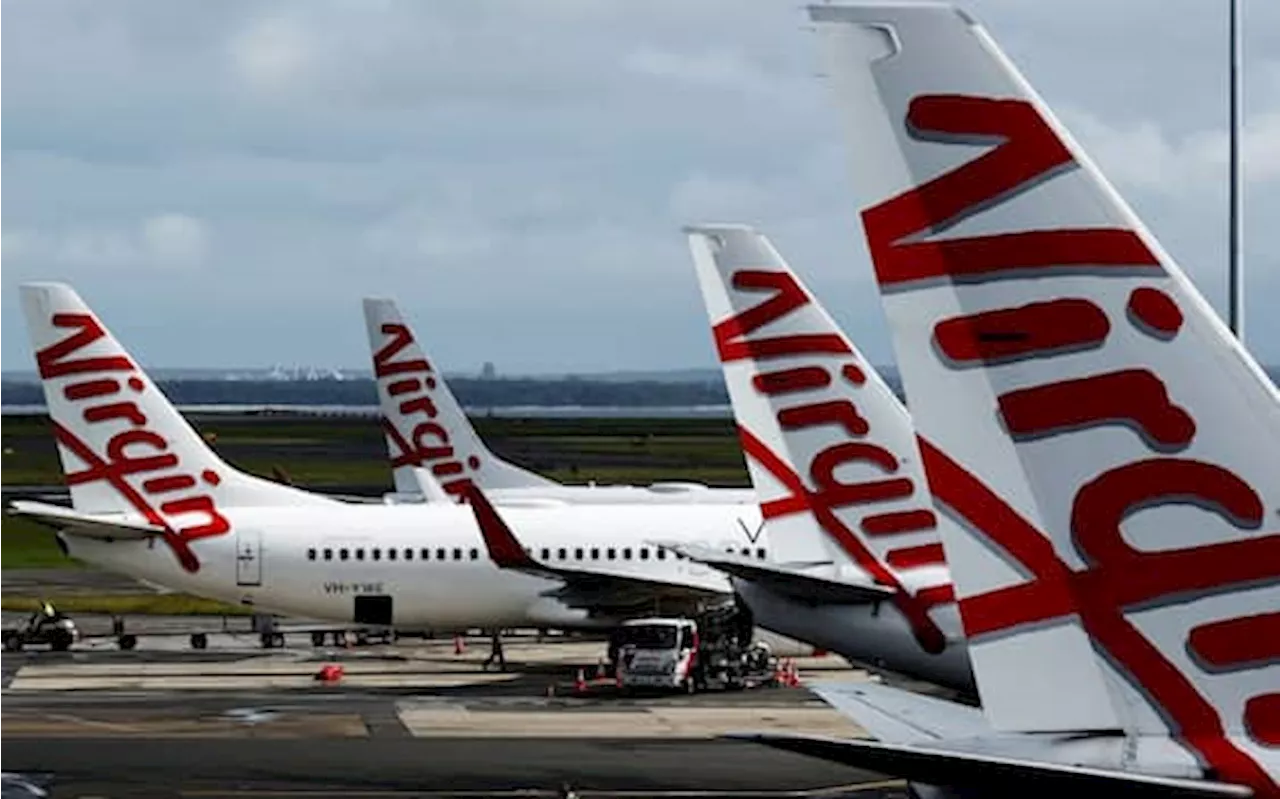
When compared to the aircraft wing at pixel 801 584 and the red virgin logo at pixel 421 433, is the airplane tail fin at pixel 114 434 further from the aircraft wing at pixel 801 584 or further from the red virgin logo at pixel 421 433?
the aircraft wing at pixel 801 584

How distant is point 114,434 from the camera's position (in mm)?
49750

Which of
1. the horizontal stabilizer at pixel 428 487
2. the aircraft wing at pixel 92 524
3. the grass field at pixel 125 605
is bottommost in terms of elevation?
the aircraft wing at pixel 92 524

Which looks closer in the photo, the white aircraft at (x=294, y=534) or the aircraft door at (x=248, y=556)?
the white aircraft at (x=294, y=534)

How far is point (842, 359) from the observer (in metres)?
26.1

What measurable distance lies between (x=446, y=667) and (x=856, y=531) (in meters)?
31.1

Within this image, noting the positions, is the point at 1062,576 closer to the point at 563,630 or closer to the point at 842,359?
the point at 842,359

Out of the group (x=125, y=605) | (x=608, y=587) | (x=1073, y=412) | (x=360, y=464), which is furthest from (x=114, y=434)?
(x=360, y=464)

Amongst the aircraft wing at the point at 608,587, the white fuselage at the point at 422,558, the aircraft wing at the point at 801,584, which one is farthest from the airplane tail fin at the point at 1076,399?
the white fuselage at the point at 422,558

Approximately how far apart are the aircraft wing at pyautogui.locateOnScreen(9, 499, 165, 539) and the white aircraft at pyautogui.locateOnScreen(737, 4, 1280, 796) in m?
40.1

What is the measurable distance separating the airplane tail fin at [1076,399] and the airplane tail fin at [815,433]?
41.9 feet

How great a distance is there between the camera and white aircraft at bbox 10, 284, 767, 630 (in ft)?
162

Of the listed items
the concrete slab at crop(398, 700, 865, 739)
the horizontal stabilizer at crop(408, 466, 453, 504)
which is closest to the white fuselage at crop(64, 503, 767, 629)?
the concrete slab at crop(398, 700, 865, 739)

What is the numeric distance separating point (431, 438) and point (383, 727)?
25342mm

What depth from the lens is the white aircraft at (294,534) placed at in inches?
1945
